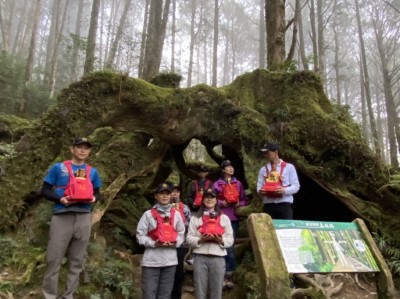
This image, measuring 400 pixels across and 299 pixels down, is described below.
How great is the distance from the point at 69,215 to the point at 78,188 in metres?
0.38

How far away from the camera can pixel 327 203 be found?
800 cm

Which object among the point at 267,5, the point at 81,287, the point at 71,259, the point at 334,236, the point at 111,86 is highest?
the point at 267,5

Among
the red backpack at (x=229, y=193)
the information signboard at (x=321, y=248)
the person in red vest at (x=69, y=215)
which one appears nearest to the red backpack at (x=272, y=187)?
the red backpack at (x=229, y=193)

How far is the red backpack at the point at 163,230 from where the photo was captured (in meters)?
4.52

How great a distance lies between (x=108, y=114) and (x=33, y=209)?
6.75 feet

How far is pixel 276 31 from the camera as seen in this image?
9.00m

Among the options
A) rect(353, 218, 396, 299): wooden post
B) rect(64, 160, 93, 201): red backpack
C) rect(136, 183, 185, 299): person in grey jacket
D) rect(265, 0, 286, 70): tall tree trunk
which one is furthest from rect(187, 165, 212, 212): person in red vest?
rect(265, 0, 286, 70): tall tree trunk

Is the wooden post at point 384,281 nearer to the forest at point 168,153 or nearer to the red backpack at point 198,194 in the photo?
the forest at point 168,153

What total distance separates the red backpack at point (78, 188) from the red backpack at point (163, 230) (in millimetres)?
920

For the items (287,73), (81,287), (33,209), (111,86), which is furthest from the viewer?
(287,73)

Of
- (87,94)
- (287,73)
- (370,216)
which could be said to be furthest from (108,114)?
(370,216)

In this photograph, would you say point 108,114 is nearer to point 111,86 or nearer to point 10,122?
point 111,86

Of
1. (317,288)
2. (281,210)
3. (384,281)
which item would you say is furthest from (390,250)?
(384,281)

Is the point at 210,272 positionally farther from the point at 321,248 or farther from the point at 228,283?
the point at 321,248
